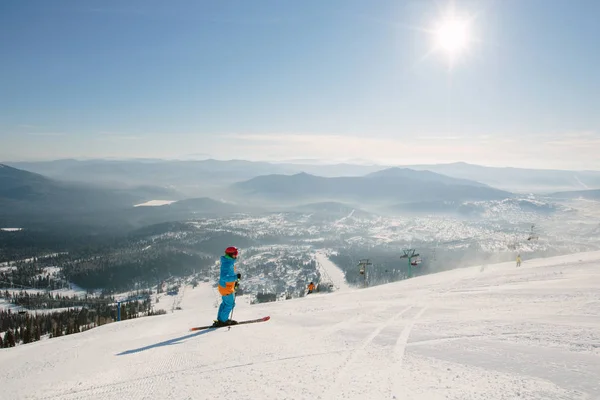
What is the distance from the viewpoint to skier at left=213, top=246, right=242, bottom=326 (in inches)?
392

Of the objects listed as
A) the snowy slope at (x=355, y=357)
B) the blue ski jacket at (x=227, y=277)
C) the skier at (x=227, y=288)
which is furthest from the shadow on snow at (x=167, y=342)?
the blue ski jacket at (x=227, y=277)

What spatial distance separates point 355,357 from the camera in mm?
5809

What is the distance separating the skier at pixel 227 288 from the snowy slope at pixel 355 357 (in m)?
0.87

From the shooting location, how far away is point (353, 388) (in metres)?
4.58

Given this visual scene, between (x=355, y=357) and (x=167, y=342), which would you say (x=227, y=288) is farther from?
→ (x=355, y=357)

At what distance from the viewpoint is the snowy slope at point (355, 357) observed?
14.8ft

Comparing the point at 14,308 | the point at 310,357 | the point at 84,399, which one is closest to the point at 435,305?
the point at 310,357

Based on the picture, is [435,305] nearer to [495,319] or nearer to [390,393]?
[495,319]

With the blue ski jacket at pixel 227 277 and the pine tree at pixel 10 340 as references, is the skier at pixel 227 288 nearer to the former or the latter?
the blue ski jacket at pixel 227 277

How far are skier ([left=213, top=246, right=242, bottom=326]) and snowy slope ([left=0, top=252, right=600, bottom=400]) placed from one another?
87 centimetres

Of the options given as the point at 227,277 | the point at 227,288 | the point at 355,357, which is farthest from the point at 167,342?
the point at 355,357

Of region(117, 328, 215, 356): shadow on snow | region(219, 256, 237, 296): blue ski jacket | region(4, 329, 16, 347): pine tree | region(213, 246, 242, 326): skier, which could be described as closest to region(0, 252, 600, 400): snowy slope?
region(117, 328, 215, 356): shadow on snow

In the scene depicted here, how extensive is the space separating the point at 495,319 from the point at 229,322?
705 cm

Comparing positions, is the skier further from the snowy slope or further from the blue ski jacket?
the snowy slope
